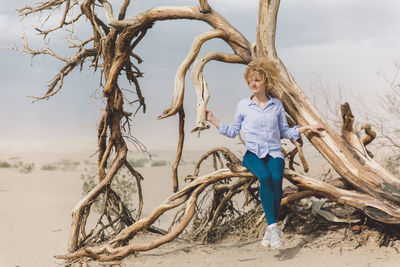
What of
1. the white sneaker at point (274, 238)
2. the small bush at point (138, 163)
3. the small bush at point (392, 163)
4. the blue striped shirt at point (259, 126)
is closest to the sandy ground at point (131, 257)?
the white sneaker at point (274, 238)

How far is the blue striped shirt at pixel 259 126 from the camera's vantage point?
530 centimetres

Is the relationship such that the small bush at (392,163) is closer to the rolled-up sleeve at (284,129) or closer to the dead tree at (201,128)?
the dead tree at (201,128)

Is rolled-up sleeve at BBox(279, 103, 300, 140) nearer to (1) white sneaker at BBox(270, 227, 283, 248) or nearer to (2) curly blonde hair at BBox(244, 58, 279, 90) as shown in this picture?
(2) curly blonde hair at BBox(244, 58, 279, 90)

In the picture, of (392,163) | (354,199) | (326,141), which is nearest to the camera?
(354,199)

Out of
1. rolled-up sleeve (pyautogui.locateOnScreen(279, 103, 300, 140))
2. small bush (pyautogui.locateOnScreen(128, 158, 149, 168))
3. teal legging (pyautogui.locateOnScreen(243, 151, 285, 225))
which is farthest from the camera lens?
small bush (pyautogui.locateOnScreen(128, 158, 149, 168))

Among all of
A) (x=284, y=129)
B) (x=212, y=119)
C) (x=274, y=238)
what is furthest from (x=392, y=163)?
(x=212, y=119)

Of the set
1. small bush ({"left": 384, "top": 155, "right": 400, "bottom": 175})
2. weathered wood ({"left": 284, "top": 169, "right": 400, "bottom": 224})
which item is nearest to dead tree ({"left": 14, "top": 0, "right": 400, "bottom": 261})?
weathered wood ({"left": 284, "top": 169, "right": 400, "bottom": 224})

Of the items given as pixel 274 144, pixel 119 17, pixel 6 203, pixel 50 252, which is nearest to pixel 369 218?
pixel 274 144

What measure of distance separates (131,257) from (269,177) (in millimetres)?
2044

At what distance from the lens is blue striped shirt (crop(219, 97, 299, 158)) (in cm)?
530

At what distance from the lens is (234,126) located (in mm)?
5477

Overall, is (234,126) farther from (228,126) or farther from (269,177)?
(269,177)

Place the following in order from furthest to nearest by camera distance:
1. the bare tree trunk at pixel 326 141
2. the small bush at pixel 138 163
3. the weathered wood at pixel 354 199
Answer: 1. the small bush at pixel 138 163
2. the bare tree trunk at pixel 326 141
3. the weathered wood at pixel 354 199

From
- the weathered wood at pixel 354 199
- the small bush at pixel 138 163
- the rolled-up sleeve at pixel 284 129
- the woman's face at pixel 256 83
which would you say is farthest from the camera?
the small bush at pixel 138 163
